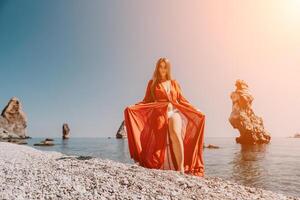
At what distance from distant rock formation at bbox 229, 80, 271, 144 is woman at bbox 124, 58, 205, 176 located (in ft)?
272

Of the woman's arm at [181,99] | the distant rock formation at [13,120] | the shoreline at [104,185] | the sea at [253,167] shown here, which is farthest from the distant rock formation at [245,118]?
the distant rock formation at [13,120]

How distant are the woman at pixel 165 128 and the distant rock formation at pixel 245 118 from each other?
83.0 meters

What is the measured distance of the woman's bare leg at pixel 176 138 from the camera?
9.89m

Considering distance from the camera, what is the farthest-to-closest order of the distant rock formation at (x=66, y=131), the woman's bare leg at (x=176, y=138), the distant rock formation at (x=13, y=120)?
the distant rock formation at (x=66, y=131), the distant rock formation at (x=13, y=120), the woman's bare leg at (x=176, y=138)

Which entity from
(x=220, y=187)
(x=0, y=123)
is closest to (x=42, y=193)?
(x=220, y=187)

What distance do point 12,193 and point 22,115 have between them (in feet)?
440

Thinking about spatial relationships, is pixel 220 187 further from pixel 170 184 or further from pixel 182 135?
pixel 182 135

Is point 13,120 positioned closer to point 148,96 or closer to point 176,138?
point 148,96

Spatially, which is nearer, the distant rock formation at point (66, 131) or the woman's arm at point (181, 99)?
the woman's arm at point (181, 99)

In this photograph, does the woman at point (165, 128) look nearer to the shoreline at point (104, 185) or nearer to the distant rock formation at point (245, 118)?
the shoreline at point (104, 185)

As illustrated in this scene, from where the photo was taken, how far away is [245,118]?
8962 centimetres

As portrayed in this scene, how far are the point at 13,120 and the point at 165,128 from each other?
431 feet

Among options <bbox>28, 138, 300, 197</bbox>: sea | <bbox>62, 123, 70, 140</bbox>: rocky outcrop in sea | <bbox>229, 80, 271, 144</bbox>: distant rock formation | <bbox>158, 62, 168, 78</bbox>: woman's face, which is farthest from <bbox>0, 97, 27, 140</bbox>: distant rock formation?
<bbox>158, 62, 168, 78</bbox>: woman's face

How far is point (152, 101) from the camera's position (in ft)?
34.4
